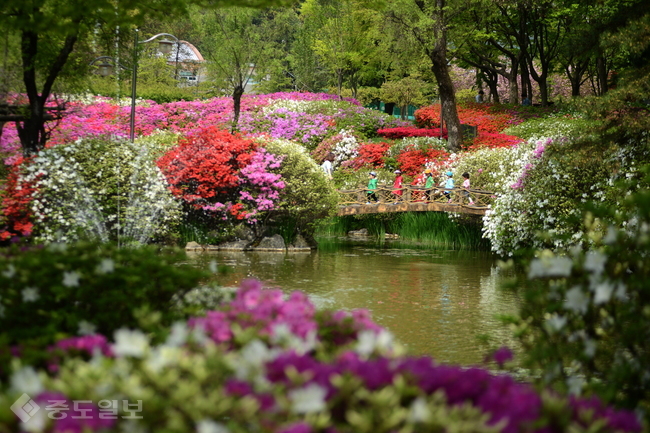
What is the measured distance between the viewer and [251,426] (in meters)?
3.07

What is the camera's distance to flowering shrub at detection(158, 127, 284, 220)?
20.5 metres

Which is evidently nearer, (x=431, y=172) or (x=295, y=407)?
(x=295, y=407)

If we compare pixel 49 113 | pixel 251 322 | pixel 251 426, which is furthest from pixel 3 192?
pixel 251 426

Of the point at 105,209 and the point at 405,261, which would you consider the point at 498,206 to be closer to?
the point at 405,261

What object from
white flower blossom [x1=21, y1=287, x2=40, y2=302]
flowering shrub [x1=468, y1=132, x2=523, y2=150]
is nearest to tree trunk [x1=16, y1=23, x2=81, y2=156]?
white flower blossom [x1=21, y1=287, x2=40, y2=302]

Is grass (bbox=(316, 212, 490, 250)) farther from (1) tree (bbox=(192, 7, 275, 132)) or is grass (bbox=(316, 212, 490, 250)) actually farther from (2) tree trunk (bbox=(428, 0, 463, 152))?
(1) tree (bbox=(192, 7, 275, 132))

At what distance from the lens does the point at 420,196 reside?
2453 centimetres

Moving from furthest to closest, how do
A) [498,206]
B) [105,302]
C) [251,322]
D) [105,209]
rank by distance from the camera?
[498,206] < [105,209] < [105,302] < [251,322]

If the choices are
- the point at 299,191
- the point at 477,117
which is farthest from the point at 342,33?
the point at 299,191

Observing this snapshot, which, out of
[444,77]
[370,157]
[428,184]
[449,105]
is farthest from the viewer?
[370,157]

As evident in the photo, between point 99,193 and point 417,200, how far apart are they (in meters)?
11.4

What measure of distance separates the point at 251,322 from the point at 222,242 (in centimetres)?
1742

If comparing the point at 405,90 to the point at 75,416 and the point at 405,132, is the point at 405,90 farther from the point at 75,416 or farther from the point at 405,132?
the point at 75,416

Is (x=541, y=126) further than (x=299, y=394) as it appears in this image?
Yes
